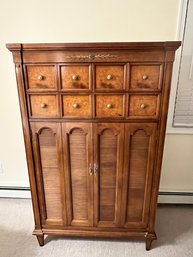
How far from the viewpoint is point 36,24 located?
1622mm

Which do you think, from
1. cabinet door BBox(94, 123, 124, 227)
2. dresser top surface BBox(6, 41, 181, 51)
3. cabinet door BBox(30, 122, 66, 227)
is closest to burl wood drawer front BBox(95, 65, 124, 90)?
dresser top surface BBox(6, 41, 181, 51)

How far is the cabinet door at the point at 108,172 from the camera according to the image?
4.13 feet

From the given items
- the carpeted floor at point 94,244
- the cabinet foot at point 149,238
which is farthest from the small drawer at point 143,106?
the carpeted floor at point 94,244

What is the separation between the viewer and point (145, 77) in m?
1.14

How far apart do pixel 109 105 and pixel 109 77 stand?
0.53 ft

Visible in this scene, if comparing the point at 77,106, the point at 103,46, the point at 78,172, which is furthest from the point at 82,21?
the point at 78,172

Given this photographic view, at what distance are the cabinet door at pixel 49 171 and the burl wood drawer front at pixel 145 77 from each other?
1.76 ft

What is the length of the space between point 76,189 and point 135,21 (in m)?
1.34

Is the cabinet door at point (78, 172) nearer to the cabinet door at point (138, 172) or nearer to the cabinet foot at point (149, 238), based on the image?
the cabinet door at point (138, 172)

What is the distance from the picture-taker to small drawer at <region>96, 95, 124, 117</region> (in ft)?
3.89

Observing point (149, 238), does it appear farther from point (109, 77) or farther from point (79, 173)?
point (109, 77)

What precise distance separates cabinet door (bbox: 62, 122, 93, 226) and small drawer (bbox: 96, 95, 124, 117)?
12 cm

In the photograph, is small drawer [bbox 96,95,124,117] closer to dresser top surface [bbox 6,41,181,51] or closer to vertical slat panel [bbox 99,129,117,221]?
vertical slat panel [bbox 99,129,117,221]

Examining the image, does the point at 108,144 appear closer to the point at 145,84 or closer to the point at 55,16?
the point at 145,84
